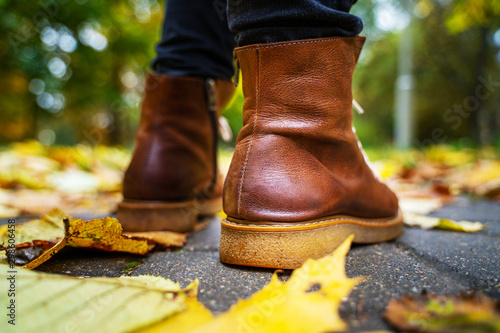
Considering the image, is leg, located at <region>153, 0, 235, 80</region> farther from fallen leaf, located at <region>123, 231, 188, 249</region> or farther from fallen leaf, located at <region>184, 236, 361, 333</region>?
fallen leaf, located at <region>184, 236, 361, 333</region>

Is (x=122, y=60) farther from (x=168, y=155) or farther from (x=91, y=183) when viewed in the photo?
(x=168, y=155)

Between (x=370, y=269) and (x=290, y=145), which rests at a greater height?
(x=290, y=145)

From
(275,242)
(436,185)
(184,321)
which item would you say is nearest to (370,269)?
(275,242)

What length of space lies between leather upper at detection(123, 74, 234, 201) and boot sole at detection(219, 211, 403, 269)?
0.46 metres

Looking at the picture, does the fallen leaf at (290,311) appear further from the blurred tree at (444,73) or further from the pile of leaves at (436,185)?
the blurred tree at (444,73)

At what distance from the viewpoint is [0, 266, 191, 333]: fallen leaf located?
0.48 meters

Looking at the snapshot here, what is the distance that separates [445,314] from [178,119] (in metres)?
1.04

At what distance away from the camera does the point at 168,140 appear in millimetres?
1277

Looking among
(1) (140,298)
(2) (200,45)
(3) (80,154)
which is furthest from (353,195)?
(3) (80,154)

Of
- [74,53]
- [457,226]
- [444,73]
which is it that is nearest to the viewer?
[457,226]

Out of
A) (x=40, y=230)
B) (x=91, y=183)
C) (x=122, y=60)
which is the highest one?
(x=122, y=60)

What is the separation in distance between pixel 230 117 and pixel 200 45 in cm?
968

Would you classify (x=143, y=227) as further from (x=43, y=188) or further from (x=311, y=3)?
(x=43, y=188)

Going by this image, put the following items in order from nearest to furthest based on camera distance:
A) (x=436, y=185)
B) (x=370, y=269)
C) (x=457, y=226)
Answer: (x=370, y=269) → (x=457, y=226) → (x=436, y=185)
